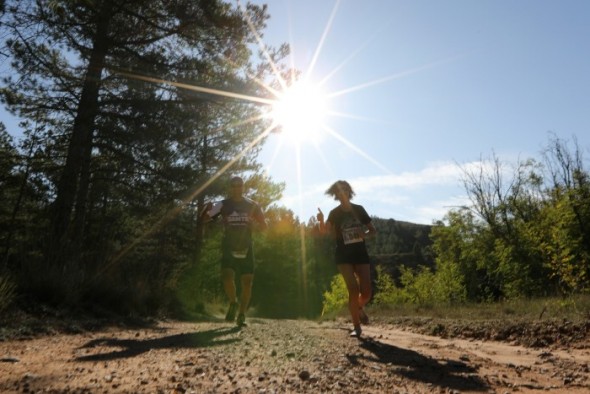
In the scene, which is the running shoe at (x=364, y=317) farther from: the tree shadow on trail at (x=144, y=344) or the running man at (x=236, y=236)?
the tree shadow on trail at (x=144, y=344)

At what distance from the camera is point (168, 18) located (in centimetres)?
1066

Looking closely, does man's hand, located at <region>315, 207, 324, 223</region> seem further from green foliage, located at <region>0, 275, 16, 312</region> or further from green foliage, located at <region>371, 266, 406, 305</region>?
green foliage, located at <region>371, 266, 406, 305</region>

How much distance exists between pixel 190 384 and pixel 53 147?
11.0 metres

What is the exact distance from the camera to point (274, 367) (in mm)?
3271

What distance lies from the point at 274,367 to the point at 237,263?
3484 millimetres

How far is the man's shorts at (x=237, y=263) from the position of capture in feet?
21.9

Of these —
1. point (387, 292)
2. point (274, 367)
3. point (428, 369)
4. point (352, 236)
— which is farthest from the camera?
point (387, 292)

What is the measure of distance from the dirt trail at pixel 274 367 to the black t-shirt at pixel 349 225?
4.28ft

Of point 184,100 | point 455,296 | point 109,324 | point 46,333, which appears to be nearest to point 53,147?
point 184,100

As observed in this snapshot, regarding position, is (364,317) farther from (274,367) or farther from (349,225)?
(274,367)

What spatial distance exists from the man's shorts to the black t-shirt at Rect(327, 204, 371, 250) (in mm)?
1429

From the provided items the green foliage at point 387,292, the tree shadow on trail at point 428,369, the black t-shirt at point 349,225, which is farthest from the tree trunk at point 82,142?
the green foliage at point 387,292

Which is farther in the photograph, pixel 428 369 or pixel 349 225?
pixel 349 225

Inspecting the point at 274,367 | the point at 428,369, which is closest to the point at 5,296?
the point at 274,367
